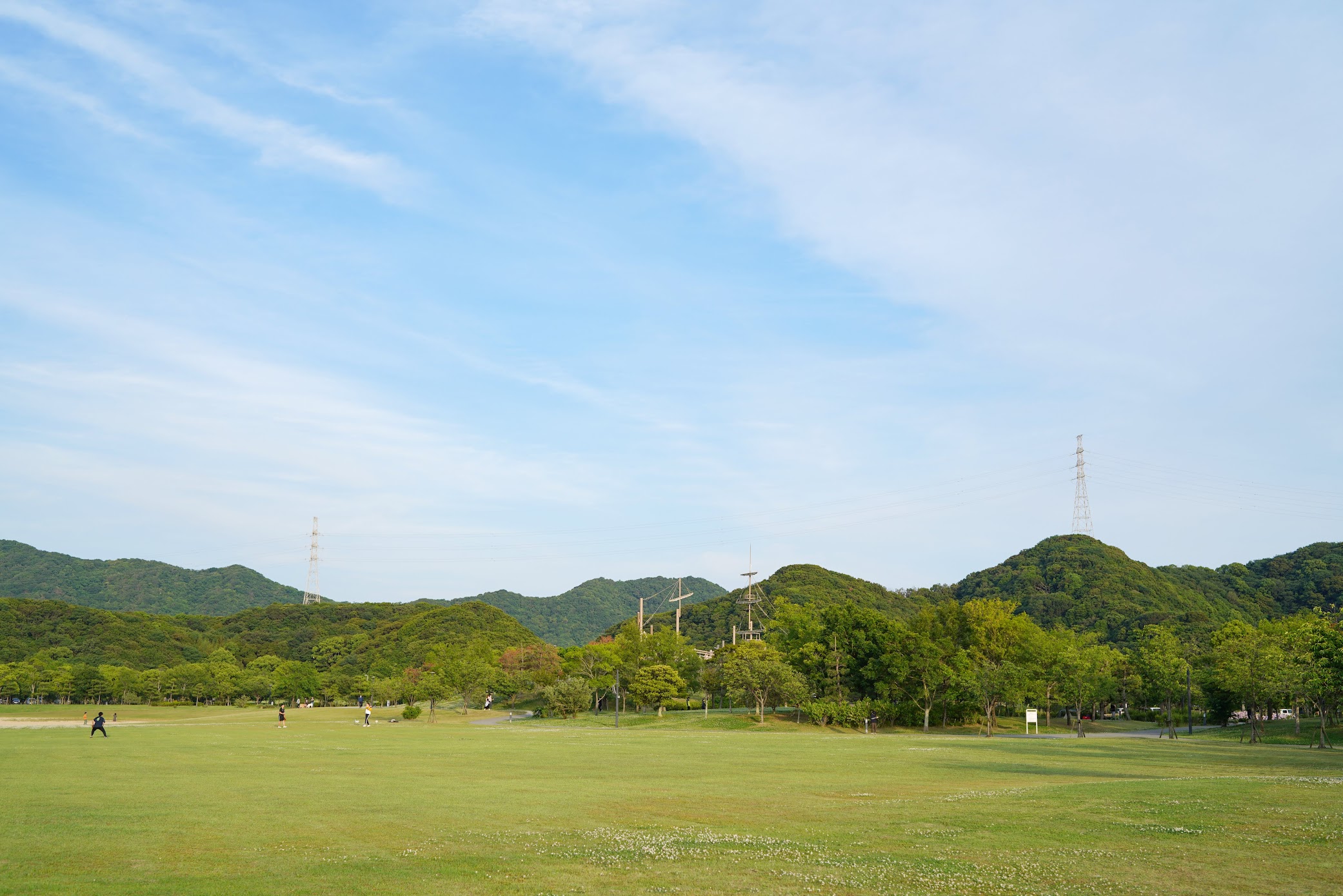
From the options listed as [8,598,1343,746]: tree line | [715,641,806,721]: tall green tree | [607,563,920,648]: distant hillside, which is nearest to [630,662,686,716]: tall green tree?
[8,598,1343,746]: tree line

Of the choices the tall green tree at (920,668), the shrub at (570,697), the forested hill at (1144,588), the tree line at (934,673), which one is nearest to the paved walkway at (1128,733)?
the tree line at (934,673)

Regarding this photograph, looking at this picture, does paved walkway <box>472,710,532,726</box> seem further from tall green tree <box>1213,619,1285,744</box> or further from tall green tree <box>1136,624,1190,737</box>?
tall green tree <box>1213,619,1285,744</box>

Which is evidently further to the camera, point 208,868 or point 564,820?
point 564,820

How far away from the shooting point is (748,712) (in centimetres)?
8106

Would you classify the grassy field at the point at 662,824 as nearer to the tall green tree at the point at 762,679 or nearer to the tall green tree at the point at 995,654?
the tall green tree at the point at 995,654

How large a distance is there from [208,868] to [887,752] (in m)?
36.3

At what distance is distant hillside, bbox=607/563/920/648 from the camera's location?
156125 mm

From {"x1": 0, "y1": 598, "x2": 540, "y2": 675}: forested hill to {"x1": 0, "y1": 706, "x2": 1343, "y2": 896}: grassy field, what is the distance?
106m

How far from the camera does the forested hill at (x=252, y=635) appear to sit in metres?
140

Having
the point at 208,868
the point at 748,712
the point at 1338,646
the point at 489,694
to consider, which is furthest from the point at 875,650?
the point at 208,868

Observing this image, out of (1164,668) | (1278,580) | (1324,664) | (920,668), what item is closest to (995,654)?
(920,668)

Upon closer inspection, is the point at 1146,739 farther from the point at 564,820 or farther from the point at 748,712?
the point at 564,820

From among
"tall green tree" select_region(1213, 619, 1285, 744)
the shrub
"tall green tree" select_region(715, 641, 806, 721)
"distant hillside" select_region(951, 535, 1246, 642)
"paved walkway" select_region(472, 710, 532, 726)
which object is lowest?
"paved walkway" select_region(472, 710, 532, 726)

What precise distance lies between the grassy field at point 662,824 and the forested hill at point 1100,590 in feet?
318
